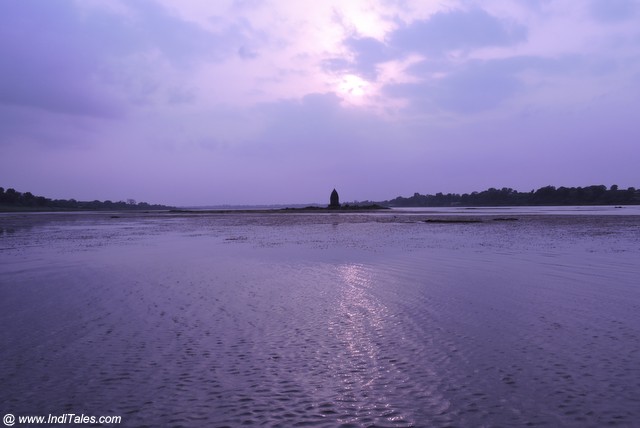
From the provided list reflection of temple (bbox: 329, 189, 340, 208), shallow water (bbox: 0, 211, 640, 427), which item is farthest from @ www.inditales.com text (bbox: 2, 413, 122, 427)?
reflection of temple (bbox: 329, 189, 340, 208)

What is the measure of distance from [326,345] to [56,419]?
456 cm

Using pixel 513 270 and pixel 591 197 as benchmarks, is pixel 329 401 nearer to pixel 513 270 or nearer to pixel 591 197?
pixel 513 270

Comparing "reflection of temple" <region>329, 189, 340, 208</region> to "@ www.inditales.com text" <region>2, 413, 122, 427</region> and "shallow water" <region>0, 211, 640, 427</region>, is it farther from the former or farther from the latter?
"@ www.inditales.com text" <region>2, 413, 122, 427</region>

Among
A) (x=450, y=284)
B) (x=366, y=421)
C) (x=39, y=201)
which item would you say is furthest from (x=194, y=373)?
(x=39, y=201)

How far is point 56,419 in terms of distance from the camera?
5594 mm

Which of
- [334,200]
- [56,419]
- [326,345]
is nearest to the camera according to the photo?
[56,419]

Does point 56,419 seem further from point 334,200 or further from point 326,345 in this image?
point 334,200

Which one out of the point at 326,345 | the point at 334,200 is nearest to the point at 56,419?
the point at 326,345

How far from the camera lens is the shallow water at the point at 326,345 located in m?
5.88

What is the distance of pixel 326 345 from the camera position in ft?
28.0

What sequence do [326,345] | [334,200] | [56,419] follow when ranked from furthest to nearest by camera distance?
1. [334,200]
2. [326,345]
3. [56,419]

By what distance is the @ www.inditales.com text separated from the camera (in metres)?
5.52

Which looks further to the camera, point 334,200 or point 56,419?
point 334,200

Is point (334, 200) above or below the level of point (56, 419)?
above
